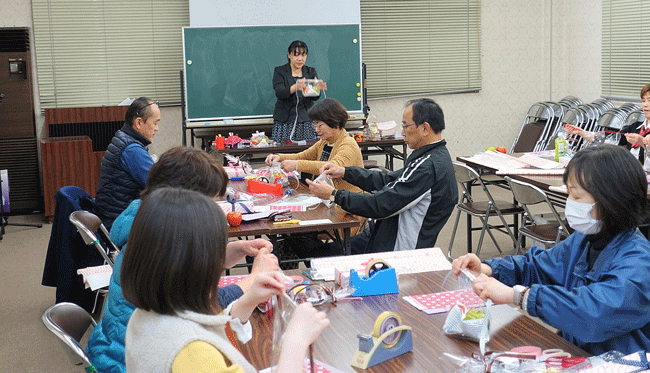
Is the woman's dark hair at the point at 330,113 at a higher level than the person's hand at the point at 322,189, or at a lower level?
higher

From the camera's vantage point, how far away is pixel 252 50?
773cm

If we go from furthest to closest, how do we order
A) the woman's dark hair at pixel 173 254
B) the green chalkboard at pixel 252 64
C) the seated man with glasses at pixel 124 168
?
the green chalkboard at pixel 252 64
the seated man with glasses at pixel 124 168
the woman's dark hair at pixel 173 254

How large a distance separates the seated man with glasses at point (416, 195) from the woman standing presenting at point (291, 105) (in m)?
3.53

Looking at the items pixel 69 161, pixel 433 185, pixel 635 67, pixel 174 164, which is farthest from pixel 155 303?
pixel 635 67

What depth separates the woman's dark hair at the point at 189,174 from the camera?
2248 mm

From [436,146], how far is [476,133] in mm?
5901

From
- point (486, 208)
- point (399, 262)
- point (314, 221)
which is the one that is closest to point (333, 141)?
point (314, 221)

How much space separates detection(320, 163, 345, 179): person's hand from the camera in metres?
3.89

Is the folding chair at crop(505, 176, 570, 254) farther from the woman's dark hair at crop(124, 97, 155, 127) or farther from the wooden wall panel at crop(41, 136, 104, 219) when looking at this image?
the wooden wall panel at crop(41, 136, 104, 219)

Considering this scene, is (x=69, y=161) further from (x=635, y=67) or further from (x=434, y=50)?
(x=635, y=67)

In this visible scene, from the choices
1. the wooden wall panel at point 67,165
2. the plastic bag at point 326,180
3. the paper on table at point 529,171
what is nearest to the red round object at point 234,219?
the plastic bag at point 326,180

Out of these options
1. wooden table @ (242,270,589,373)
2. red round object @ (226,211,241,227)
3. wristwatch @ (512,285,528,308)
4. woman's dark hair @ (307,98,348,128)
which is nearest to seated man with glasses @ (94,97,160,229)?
red round object @ (226,211,241,227)

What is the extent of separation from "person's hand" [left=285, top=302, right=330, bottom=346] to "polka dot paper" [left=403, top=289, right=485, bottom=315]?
79 cm

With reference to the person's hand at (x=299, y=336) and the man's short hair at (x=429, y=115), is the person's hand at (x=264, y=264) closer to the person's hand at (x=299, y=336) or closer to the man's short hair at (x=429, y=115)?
the person's hand at (x=299, y=336)
